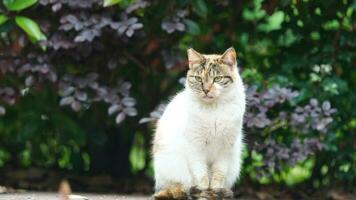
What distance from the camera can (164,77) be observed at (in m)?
6.47

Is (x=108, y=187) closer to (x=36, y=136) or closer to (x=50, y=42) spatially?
(x=36, y=136)

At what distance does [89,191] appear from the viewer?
6.23 meters

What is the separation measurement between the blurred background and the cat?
99 cm

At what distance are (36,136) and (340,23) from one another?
2621 mm

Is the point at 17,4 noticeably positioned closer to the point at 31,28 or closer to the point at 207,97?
the point at 31,28

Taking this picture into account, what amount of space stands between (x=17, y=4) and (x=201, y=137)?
5.52 ft

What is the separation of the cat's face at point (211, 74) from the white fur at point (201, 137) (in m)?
0.03

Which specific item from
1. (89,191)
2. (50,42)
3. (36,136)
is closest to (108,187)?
(89,191)

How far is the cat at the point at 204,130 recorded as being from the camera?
4062mm

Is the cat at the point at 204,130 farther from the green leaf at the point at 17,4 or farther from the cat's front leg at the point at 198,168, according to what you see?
the green leaf at the point at 17,4

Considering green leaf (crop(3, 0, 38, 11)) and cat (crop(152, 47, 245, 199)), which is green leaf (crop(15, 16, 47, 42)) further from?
cat (crop(152, 47, 245, 199))

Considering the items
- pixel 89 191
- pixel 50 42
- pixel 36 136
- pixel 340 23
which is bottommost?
pixel 89 191

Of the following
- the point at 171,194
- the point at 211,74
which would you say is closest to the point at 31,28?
the point at 211,74

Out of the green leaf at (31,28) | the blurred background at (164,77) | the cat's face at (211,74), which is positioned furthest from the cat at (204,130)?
the green leaf at (31,28)
